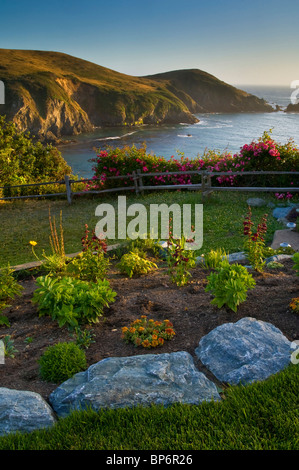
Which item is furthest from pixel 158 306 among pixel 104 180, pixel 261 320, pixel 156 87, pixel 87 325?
pixel 156 87

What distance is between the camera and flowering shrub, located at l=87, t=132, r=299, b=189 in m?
13.2

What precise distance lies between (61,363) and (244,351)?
178 cm

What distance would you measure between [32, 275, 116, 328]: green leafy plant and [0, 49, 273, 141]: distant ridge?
264ft

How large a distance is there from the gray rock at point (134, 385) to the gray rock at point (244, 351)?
23 centimetres

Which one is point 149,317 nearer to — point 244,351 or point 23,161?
point 244,351

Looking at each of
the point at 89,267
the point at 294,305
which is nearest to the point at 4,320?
the point at 89,267

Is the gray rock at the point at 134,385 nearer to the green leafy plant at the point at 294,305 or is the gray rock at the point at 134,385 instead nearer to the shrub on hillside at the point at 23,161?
the green leafy plant at the point at 294,305

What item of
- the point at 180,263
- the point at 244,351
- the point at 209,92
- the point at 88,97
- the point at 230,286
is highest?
the point at 209,92

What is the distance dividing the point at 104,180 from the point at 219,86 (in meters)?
143

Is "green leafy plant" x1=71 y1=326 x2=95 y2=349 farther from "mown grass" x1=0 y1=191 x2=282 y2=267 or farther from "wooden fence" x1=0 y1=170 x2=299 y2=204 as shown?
"wooden fence" x1=0 y1=170 x2=299 y2=204

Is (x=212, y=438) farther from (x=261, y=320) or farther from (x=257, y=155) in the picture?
(x=257, y=155)

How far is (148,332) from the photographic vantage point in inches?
166

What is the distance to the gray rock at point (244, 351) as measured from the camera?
351cm

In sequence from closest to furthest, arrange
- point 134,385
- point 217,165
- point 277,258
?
1. point 134,385
2. point 277,258
3. point 217,165
